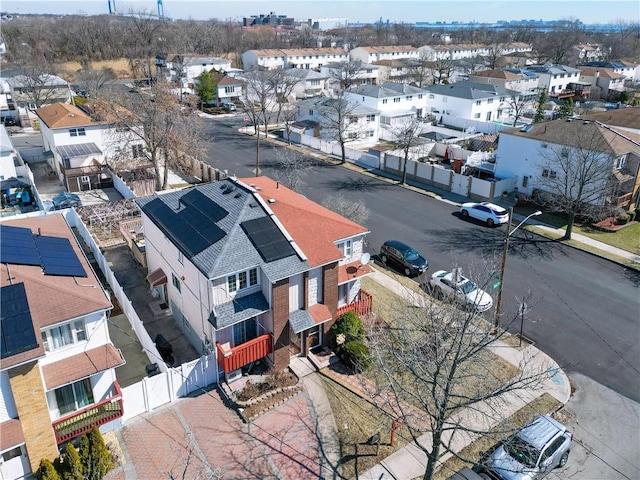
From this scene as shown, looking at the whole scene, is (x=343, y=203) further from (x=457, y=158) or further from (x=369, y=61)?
(x=369, y=61)

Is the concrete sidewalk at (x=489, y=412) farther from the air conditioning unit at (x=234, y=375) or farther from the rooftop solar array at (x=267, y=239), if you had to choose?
the rooftop solar array at (x=267, y=239)

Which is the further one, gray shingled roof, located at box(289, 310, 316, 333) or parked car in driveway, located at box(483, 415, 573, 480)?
gray shingled roof, located at box(289, 310, 316, 333)

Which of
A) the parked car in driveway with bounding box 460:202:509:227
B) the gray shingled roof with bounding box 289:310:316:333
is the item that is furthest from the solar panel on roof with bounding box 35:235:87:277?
the parked car in driveway with bounding box 460:202:509:227

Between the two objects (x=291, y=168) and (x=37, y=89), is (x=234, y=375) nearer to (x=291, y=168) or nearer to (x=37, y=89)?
(x=291, y=168)

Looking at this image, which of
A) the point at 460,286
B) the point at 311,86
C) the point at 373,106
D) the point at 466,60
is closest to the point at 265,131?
the point at 373,106

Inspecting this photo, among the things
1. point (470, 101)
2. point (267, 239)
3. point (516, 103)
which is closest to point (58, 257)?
point (267, 239)

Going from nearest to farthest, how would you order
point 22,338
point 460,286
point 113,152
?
point 22,338 < point 460,286 < point 113,152

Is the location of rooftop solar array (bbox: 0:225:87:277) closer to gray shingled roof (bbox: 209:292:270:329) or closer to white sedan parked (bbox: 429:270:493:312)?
gray shingled roof (bbox: 209:292:270:329)
